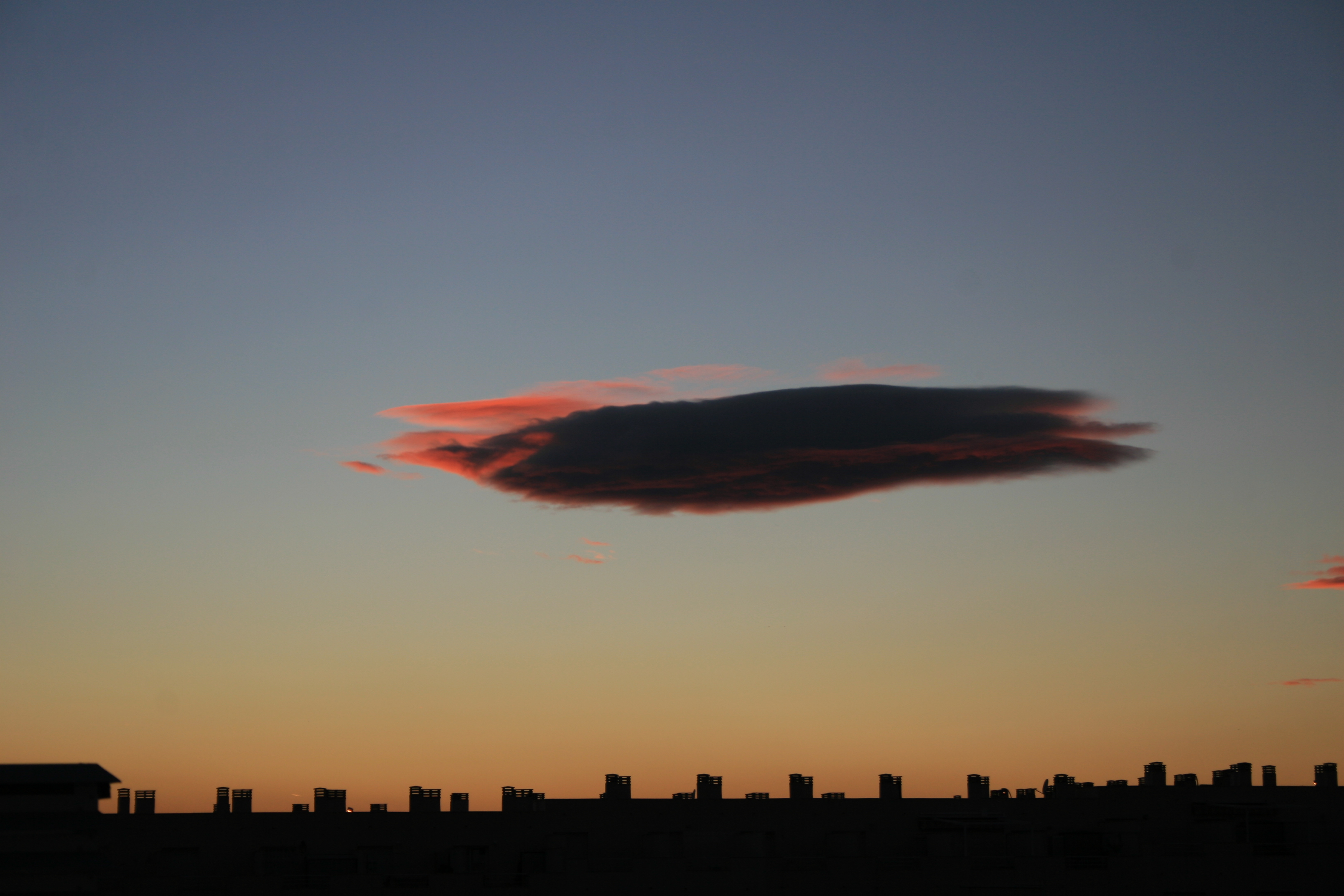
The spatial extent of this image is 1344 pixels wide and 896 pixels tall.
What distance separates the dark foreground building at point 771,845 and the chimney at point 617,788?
0.33 feet

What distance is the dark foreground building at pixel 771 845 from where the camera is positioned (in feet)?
266

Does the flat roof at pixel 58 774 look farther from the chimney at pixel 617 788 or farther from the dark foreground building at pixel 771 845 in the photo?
the chimney at pixel 617 788

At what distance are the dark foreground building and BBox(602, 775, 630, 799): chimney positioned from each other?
0.33ft

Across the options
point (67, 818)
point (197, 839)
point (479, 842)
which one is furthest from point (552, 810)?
point (67, 818)

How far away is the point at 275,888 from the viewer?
261ft

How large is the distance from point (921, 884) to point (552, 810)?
897 inches

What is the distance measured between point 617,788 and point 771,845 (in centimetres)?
1024

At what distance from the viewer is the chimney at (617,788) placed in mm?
89188

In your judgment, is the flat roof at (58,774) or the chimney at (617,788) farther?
the chimney at (617,788)

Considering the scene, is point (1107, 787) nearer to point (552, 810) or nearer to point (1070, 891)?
point (1070, 891)

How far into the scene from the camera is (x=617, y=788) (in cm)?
8969

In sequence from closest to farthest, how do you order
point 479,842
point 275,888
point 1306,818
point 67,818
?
1. point 67,818
2. point 275,888
3. point 479,842
4. point 1306,818

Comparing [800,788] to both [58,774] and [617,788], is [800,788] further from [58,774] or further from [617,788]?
[58,774]

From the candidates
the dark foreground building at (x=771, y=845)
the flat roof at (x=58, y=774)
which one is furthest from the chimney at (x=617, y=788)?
the flat roof at (x=58, y=774)
